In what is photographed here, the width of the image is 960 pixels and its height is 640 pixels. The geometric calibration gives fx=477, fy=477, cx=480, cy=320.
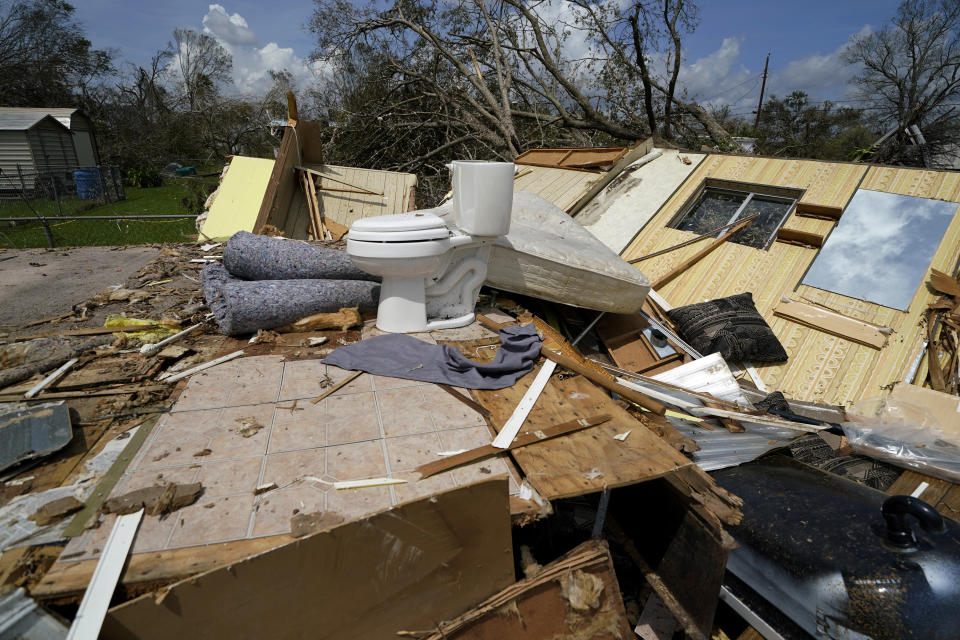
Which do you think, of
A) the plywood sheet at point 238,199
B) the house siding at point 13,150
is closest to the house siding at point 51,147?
the house siding at point 13,150

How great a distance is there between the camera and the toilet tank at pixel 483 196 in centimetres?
281

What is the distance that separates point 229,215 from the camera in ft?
19.2

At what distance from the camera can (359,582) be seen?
1.45 meters

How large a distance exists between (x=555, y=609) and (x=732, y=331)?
2.75 meters

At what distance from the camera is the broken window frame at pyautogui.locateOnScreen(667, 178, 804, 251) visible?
4664 millimetres

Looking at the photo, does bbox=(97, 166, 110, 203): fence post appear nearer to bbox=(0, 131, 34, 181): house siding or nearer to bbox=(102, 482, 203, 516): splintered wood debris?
bbox=(0, 131, 34, 181): house siding

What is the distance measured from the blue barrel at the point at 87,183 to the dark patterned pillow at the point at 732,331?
17.0 metres

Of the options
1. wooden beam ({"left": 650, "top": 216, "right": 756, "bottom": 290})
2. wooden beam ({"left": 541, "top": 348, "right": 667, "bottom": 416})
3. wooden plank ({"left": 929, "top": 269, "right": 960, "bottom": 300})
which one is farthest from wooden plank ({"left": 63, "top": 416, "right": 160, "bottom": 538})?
wooden plank ({"left": 929, "top": 269, "right": 960, "bottom": 300})

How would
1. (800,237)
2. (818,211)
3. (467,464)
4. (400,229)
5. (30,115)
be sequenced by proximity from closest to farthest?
1. (467,464)
2. (400,229)
3. (800,237)
4. (818,211)
5. (30,115)

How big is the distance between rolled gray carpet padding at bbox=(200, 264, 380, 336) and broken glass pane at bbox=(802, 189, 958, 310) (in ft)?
12.4

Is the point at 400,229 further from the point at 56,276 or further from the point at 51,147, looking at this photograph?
the point at 51,147

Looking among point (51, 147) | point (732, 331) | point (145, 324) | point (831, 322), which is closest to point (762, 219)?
point (831, 322)

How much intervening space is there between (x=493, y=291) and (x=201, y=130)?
→ 2131 centimetres

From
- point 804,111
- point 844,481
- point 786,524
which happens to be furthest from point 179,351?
point 804,111
